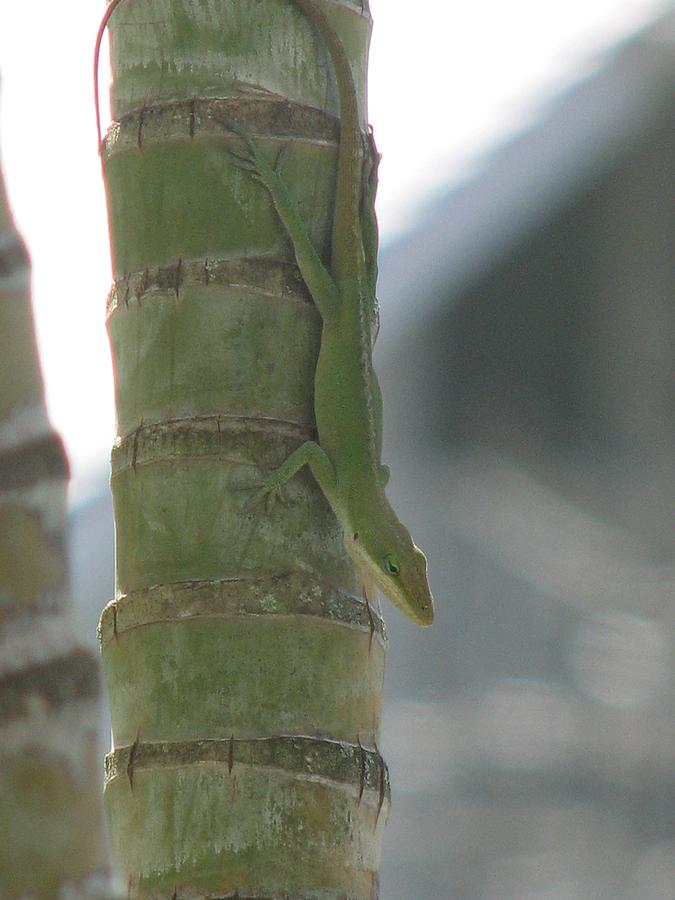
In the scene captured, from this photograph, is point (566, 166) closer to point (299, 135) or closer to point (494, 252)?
point (494, 252)

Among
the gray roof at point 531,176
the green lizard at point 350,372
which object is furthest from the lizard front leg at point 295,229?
the gray roof at point 531,176

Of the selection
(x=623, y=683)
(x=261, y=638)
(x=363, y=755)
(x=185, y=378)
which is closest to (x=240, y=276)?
(x=185, y=378)

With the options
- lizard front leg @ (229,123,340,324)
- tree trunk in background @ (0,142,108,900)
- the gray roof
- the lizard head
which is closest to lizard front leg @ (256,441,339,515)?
lizard front leg @ (229,123,340,324)

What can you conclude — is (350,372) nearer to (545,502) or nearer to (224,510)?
(224,510)

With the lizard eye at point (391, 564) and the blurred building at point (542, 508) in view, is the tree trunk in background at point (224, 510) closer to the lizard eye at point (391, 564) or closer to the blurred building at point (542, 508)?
the lizard eye at point (391, 564)

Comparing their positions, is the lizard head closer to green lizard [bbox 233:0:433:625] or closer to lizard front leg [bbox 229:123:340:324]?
green lizard [bbox 233:0:433:625]

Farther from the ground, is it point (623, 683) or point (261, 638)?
point (261, 638)

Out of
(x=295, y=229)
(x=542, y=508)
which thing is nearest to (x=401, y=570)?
(x=295, y=229)
